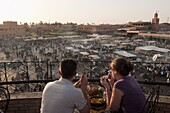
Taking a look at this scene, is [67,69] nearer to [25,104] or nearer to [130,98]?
[130,98]

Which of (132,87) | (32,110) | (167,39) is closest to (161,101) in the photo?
(132,87)

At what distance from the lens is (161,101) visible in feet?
10.2

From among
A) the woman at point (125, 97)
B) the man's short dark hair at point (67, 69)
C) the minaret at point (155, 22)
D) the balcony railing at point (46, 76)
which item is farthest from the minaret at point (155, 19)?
the man's short dark hair at point (67, 69)

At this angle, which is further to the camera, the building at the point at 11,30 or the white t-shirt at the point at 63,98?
the building at the point at 11,30

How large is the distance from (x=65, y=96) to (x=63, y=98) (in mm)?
28

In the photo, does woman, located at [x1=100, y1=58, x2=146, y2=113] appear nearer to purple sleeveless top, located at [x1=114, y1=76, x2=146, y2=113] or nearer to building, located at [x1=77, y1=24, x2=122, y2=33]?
purple sleeveless top, located at [x1=114, y1=76, x2=146, y2=113]

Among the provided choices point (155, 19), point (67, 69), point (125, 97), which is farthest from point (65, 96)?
point (155, 19)

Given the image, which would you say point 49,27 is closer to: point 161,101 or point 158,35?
point 158,35

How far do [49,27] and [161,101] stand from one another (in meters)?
112

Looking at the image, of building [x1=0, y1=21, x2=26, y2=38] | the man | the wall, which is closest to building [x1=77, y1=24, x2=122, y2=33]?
building [x1=0, y1=21, x2=26, y2=38]

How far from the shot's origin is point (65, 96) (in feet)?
6.05

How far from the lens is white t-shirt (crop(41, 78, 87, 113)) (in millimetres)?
1845

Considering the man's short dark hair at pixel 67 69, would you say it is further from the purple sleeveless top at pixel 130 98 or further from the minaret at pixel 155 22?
the minaret at pixel 155 22

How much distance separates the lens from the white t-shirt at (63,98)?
1.84 metres
